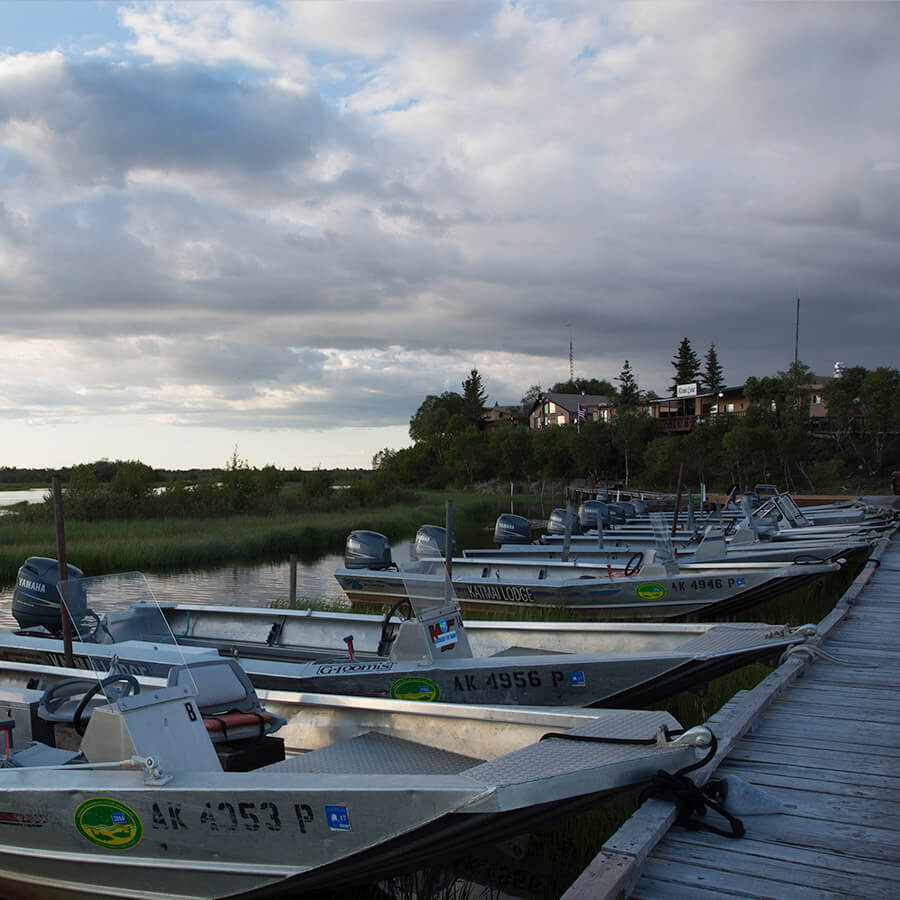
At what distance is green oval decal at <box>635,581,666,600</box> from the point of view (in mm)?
14327

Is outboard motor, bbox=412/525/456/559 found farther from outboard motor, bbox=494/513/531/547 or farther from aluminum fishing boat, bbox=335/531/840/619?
outboard motor, bbox=494/513/531/547

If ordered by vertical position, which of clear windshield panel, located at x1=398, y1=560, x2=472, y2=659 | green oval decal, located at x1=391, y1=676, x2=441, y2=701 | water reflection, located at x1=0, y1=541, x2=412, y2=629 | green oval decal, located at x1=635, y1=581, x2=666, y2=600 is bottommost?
water reflection, located at x1=0, y1=541, x2=412, y2=629

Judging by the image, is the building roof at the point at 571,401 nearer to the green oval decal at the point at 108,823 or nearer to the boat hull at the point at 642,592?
the boat hull at the point at 642,592

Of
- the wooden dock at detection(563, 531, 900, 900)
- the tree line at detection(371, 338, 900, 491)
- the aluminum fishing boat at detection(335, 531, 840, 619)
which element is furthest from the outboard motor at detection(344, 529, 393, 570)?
the tree line at detection(371, 338, 900, 491)

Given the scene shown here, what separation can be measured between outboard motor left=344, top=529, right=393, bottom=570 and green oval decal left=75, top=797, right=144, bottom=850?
12336mm

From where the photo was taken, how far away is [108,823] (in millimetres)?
4434

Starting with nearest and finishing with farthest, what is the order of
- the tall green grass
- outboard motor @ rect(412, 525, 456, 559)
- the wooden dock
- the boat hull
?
the wooden dock → the boat hull → outboard motor @ rect(412, 525, 456, 559) → the tall green grass

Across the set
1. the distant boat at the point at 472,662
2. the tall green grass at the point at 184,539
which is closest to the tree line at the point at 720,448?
the tall green grass at the point at 184,539

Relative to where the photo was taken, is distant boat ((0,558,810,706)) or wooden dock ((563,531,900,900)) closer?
wooden dock ((563,531,900,900))

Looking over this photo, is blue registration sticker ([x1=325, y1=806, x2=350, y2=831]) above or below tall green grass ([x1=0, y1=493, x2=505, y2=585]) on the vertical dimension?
above

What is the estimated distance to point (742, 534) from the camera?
62.3 ft

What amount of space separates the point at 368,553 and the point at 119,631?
7.64m

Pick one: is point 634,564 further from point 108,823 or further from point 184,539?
point 184,539

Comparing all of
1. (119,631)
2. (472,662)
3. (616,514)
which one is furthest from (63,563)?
(616,514)
